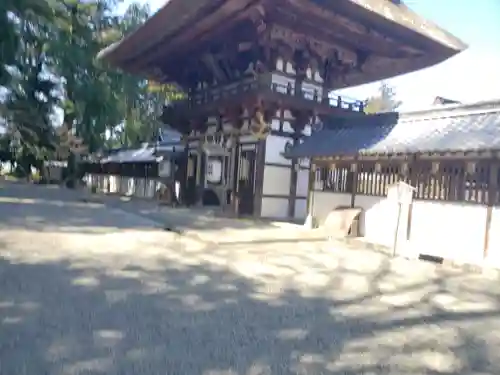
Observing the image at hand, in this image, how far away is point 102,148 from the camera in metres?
→ 32.2

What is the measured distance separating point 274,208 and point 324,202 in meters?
2.42

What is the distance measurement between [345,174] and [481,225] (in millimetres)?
3845

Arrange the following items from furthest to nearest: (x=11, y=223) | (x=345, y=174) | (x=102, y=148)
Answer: (x=102, y=148) < (x=345, y=174) < (x=11, y=223)

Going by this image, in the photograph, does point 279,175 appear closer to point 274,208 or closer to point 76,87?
point 274,208

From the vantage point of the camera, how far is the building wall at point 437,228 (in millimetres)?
7496

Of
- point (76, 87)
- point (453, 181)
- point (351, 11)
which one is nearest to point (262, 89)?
point (351, 11)

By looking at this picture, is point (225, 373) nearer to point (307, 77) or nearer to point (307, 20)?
point (307, 20)

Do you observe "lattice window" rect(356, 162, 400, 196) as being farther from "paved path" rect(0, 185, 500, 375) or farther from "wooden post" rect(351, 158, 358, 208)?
"paved path" rect(0, 185, 500, 375)

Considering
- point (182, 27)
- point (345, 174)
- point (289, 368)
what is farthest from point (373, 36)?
point (289, 368)

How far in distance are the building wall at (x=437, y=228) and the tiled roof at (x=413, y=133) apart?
1.18 m

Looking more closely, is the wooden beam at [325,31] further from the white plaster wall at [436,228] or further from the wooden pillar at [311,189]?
the white plaster wall at [436,228]

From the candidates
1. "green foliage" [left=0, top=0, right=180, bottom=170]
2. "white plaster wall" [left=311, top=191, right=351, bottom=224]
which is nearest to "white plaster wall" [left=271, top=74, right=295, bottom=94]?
"white plaster wall" [left=311, top=191, right=351, bottom=224]

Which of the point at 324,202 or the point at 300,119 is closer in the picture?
the point at 324,202

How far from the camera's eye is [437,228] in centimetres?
823
